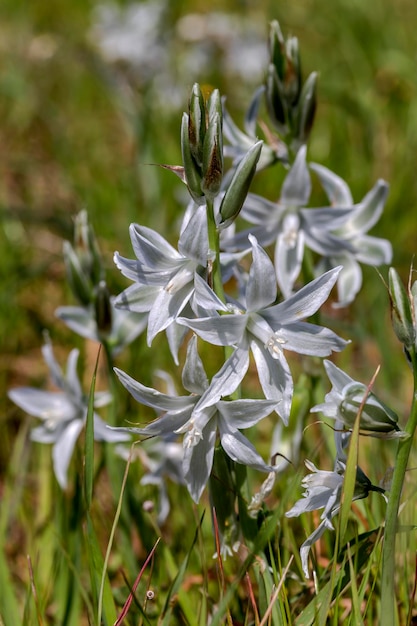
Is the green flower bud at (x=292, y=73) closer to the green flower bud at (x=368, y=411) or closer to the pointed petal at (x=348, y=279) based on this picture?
the pointed petal at (x=348, y=279)

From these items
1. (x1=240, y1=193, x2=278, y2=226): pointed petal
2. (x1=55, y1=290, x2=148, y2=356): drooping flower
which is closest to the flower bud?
(x1=55, y1=290, x2=148, y2=356): drooping flower

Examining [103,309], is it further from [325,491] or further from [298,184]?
[325,491]

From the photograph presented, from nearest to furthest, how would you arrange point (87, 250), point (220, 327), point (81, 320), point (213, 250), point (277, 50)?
point (220, 327)
point (213, 250)
point (277, 50)
point (87, 250)
point (81, 320)

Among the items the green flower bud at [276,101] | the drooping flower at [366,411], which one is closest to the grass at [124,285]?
the drooping flower at [366,411]

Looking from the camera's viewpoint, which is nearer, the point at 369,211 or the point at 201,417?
the point at 201,417

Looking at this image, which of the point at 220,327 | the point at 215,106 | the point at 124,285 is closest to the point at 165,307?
the point at 220,327

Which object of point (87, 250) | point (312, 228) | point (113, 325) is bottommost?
point (113, 325)

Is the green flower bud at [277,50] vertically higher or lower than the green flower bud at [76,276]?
higher

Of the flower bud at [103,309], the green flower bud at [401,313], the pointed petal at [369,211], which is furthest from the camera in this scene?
the pointed petal at [369,211]
